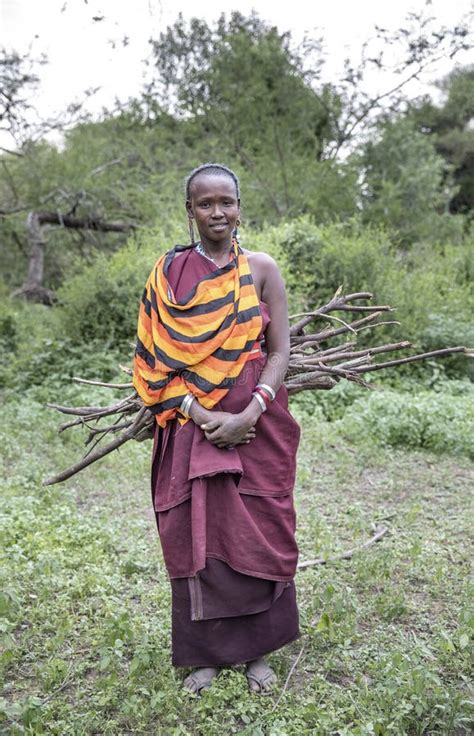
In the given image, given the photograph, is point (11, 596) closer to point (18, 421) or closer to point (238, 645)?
point (238, 645)

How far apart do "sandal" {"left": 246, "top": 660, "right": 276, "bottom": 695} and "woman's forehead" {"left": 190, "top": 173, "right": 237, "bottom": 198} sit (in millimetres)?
1724

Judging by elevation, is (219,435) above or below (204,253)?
below

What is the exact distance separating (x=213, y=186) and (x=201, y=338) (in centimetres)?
54

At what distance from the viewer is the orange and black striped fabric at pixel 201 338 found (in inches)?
99.3

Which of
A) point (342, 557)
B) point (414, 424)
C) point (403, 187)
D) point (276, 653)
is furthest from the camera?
point (403, 187)

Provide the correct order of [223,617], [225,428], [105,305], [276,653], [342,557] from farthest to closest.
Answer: [105,305]
[342,557]
[276,653]
[223,617]
[225,428]

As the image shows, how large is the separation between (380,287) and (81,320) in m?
3.72

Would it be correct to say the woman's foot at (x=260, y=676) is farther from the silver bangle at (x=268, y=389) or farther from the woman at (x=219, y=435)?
the silver bangle at (x=268, y=389)

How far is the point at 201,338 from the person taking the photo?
2510mm

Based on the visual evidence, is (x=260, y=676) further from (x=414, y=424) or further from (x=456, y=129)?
(x=456, y=129)

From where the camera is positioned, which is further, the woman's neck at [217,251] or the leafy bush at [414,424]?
the leafy bush at [414,424]

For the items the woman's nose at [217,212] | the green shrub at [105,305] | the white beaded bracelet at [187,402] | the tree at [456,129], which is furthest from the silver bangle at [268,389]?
the tree at [456,129]

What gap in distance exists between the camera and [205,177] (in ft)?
8.48

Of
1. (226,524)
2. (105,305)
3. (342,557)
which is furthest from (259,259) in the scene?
(105,305)
